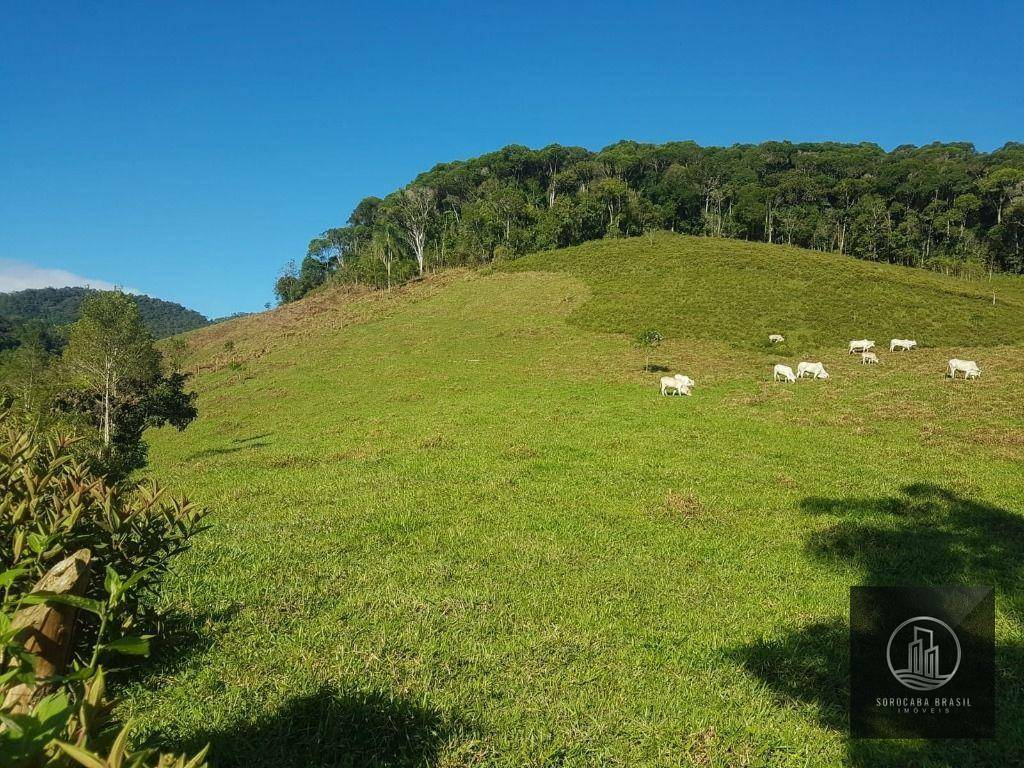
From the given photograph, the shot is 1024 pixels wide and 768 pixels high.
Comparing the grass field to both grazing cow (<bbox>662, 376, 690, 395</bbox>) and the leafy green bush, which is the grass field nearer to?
grazing cow (<bbox>662, 376, 690, 395</bbox>)

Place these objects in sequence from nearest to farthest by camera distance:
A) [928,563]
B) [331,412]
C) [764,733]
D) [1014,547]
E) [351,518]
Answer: [764,733], [928,563], [1014,547], [351,518], [331,412]

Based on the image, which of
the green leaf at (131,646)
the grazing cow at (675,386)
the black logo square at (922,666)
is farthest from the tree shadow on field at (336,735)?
the grazing cow at (675,386)

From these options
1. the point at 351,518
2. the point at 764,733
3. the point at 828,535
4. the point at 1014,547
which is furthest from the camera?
the point at 351,518

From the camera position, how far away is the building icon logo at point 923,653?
16.6ft

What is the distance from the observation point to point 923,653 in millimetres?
5242

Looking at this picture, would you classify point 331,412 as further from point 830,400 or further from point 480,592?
point 830,400

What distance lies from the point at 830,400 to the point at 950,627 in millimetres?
18401

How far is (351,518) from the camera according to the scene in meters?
9.59

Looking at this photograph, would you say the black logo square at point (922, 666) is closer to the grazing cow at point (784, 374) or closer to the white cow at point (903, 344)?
the grazing cow at point (784, 374)

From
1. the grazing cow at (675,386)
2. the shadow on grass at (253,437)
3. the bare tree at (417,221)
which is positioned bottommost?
the shadow on grass at (253,437)

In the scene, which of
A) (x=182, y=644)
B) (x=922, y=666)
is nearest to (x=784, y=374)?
(x=922, y=666)

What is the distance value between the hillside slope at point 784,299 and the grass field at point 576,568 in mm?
17513

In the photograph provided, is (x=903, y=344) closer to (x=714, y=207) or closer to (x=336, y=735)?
(x=336, y=735)

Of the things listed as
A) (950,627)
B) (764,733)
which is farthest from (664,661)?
(950,627)
